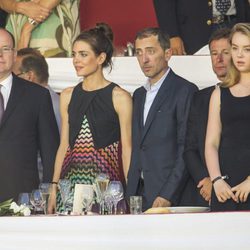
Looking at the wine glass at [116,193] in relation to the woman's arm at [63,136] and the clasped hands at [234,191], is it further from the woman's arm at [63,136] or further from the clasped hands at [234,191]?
the woman's arm at [63,136]

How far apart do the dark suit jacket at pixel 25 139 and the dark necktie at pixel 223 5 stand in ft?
3.77

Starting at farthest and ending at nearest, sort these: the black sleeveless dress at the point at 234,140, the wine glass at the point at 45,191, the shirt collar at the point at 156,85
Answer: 1. the shirt collar at the point at 156,85
2. the wine glass at the point at 45,191
3. the black sleeveless dress at the point at 234,140

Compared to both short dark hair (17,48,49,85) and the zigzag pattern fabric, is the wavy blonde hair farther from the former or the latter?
short dark hair (17,48,49,85)

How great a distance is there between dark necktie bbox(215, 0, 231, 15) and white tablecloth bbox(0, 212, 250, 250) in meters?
2.17

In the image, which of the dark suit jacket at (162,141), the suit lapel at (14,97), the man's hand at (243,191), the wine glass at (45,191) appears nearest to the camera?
the man's hand at (243,191)

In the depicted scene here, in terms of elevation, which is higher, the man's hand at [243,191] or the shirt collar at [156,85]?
the shirt collar at [156,85]

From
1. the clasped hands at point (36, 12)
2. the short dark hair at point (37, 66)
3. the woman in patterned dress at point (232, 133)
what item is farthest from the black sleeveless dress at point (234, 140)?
the clasped hands at point (36, 12)

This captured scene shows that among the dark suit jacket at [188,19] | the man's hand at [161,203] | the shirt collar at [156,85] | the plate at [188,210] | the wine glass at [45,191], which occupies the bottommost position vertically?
the man's hand at [161,203]

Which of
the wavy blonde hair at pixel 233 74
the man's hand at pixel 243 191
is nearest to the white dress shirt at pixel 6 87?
the wavy blonde hair at pixel 233 74

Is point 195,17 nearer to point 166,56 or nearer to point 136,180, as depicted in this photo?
point 166,56

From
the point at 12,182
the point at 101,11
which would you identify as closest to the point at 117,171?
the point at 12,182

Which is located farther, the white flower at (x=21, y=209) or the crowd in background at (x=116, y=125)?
the crowd in background at (x=116, y=125)

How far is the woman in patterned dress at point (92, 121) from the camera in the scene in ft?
21.9

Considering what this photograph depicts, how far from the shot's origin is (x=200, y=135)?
6383 millimetres
